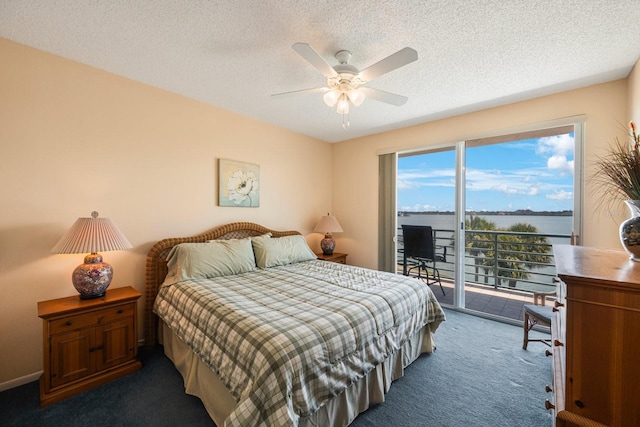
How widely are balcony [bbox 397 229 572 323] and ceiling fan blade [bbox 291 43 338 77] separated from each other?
282 centimetres

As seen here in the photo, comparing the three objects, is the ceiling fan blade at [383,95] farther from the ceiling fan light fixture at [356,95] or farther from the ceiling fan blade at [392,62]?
the ceiling fan blade at [392,62]

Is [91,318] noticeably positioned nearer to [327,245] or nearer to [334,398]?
[334,398]

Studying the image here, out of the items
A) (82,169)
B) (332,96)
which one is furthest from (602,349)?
(82,169)

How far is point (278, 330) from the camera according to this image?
1.42 metres

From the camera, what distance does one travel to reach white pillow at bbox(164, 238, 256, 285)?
2.41 m

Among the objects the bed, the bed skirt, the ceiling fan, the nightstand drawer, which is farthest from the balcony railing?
the nightstand drawer

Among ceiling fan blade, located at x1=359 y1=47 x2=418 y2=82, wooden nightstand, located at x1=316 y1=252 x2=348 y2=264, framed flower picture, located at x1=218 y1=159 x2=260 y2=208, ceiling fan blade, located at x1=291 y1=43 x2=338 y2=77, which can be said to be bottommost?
wooden nightstand, located at x1=316 y1=252 x2=348 y2=264

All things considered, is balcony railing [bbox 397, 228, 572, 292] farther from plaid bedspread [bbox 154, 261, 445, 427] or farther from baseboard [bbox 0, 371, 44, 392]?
baseboard [bbox 0, 371, 44, 392]

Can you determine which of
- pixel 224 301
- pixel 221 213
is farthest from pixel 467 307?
pixel 221 213


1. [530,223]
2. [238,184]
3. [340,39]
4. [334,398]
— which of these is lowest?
[334,398]

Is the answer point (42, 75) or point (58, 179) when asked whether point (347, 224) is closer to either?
point (58, 179)

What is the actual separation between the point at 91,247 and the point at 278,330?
5.33ft

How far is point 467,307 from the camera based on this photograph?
11.5 ft

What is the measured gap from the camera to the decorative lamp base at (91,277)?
79.5 inches
